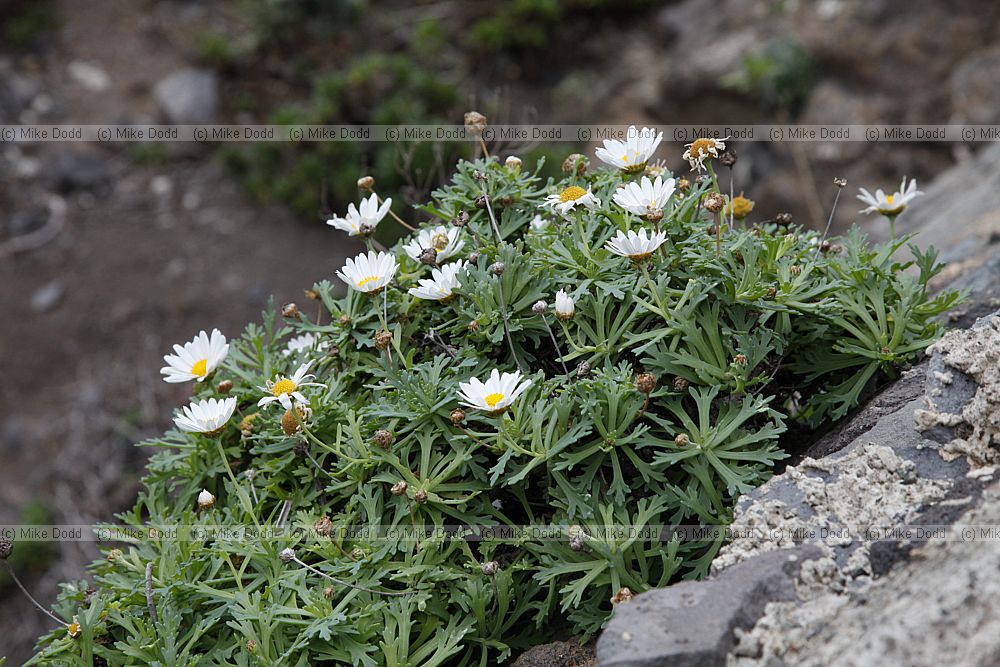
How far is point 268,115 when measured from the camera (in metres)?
Result: 7.49

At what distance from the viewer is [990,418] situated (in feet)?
6.13

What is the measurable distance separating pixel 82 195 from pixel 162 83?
1204 mm

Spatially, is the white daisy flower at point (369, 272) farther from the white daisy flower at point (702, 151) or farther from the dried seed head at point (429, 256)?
the white daisy flower at point (702, 151)

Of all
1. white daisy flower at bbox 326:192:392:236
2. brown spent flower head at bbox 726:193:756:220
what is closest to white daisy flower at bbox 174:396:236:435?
white daisy flower at bbox 326:192:392:236

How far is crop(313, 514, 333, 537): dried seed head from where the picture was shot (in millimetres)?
1990

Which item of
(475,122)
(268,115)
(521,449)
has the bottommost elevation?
(521,449)

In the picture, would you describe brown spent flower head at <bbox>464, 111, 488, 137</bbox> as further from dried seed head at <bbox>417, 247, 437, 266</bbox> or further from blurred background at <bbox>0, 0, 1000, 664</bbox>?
blurred background at <bbox>0, 0, 1000, 664</bbox>

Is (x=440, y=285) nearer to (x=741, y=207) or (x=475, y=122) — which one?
(x=475, y=122)

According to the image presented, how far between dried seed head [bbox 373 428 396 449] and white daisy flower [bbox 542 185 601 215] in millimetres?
690

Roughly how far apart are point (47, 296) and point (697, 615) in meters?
6.21

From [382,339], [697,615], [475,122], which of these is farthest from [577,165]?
[697,615]

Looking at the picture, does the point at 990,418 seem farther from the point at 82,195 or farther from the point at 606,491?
the point at 82,195

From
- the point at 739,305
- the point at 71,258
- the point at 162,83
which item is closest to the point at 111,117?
the point at 162,83

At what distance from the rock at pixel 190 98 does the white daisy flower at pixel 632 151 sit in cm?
591
